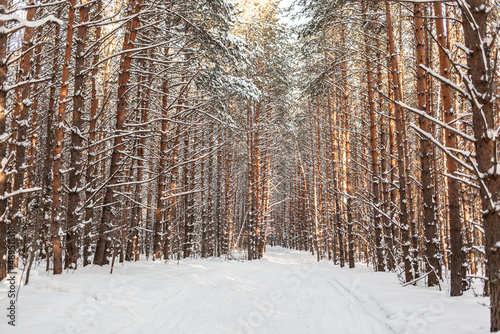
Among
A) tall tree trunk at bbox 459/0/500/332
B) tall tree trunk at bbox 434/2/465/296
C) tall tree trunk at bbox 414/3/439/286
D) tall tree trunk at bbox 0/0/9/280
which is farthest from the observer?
tall tree trunk at bbox 414/3/439/286

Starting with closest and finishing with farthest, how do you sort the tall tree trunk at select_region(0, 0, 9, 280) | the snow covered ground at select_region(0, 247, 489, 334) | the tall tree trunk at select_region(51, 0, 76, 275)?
1. the snow covered ground at select_region(0, 247, 489, 334)
2. the tall tree trunk at select_region(0, 0, 9, 280)
3. the tall tree trunk at select_region(51, 0, 76, 275)

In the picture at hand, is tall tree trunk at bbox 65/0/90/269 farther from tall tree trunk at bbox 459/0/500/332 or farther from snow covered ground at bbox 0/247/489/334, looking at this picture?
tall tree trunk at bbox 459/0/500/332

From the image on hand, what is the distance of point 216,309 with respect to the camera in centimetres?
589

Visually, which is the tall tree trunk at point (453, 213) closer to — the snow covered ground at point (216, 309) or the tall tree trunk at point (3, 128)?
the snow covered ground at point (216, 309)

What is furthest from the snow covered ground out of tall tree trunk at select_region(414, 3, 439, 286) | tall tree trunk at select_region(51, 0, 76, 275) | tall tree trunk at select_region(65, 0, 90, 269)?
tall tree trunk at select_region(414, 3, 439, 286)

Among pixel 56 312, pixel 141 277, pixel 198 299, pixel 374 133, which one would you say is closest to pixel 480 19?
pixel 56 312

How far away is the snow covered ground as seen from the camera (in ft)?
13.5

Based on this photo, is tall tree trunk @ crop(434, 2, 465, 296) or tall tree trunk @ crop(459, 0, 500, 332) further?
tall tree trunk @ crop(434, 2, 465, 296)

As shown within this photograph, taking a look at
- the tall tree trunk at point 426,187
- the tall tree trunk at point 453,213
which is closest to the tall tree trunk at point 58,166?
the tall tree trunk at point 453,213

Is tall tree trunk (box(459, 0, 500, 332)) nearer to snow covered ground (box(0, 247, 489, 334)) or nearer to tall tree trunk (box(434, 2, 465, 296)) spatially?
snow covered ground (box(0, 247, 489, 334))

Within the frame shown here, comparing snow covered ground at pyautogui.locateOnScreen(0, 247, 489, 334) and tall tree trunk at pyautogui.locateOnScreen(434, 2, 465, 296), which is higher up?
tall tree trunk at pyautogui.locateOnScreen(434, 2, 465, 296)

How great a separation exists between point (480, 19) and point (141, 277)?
25.6ft

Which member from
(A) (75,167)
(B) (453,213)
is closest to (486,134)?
(B) (453,213)

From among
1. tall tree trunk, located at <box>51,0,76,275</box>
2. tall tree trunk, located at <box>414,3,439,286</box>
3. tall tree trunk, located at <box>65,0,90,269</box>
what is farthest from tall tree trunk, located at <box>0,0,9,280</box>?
tall tree trunk, located at <box>414,3,439,286</box>
